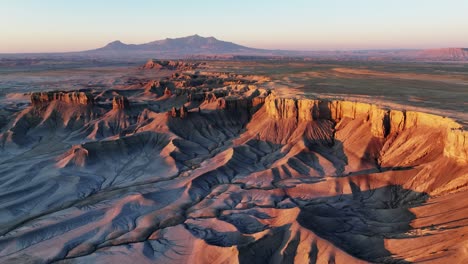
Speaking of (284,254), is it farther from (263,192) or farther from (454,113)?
(454,113)

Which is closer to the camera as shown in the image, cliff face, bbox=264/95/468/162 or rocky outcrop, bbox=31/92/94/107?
cliff face, bbox=264/95/468/162

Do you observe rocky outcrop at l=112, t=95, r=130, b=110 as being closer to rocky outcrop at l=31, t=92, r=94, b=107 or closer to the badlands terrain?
the badlands terrain

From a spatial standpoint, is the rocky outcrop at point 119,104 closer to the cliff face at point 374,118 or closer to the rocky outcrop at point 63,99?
the rocky outcrop at point 63,99

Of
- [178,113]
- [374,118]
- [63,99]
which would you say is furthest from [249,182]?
[63,99]

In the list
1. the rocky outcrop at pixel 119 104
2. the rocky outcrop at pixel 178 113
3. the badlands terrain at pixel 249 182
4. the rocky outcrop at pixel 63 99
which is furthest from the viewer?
the rocky outcrop at pixel 63 99

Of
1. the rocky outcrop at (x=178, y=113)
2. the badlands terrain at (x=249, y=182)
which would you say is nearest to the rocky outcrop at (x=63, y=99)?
the badlands terrain at (x=249, y=182)

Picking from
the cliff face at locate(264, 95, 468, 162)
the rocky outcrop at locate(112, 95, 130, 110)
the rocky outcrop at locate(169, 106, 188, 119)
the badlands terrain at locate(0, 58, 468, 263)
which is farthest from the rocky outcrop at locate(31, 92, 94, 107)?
the cliff face at locate(264, 95, 468, 162)

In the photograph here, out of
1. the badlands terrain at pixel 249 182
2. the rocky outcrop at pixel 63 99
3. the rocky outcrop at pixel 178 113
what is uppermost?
the rocky outcrop at pixel 63 99

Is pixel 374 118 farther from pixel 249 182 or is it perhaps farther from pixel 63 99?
pixel 63 99

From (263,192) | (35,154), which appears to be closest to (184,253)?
(263,192)
